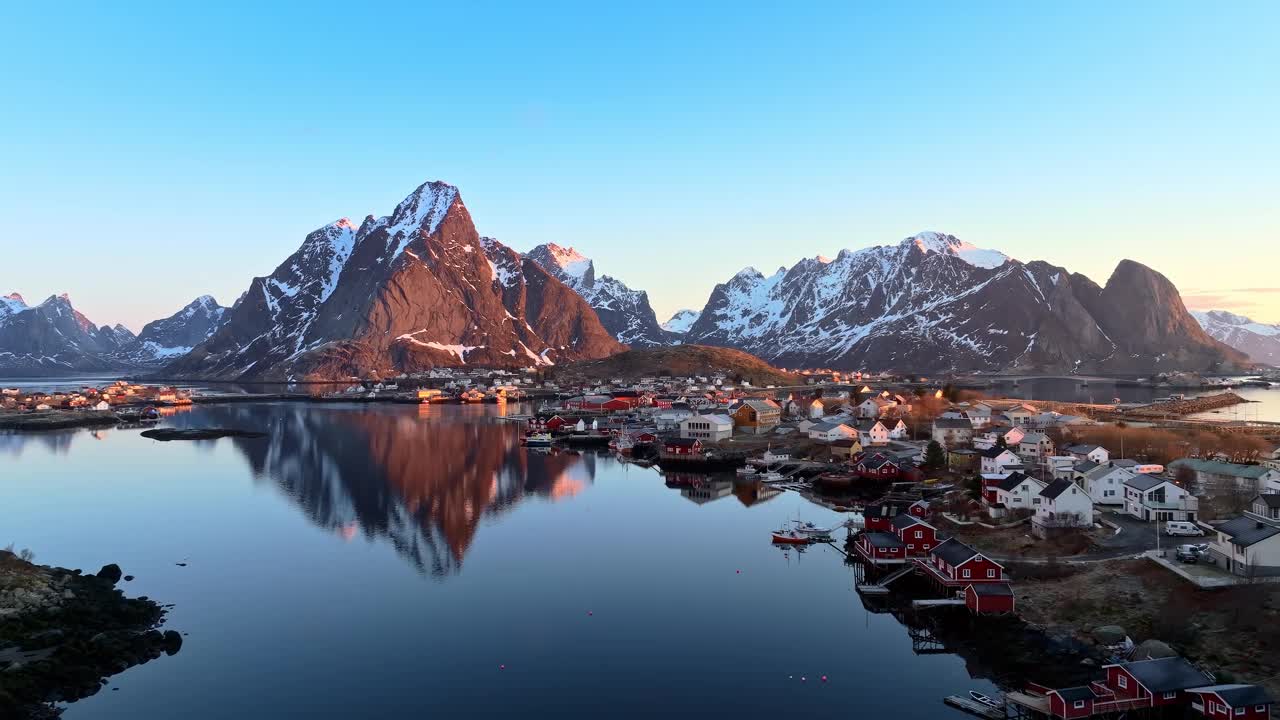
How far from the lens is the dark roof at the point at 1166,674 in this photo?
1512 centimetres

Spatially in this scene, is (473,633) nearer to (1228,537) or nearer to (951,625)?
(951,625)

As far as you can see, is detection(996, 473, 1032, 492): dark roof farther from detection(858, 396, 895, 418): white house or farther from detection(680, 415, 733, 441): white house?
detection(858, 396, 895, 418): white house

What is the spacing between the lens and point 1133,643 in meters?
18.2

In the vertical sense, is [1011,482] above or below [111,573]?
above

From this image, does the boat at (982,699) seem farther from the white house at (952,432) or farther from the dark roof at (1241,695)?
the white house at (952,432)

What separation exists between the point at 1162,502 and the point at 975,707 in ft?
50.7

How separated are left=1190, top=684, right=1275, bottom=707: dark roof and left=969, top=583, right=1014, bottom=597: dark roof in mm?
6692

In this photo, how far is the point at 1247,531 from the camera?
21.4m

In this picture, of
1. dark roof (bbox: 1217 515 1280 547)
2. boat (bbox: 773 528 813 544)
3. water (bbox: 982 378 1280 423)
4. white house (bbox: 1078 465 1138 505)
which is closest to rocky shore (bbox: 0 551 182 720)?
boat (bbox: 773 528 813 544)

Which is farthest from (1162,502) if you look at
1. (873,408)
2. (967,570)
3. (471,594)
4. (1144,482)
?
(873,408)

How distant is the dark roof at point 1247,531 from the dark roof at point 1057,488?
547 cm

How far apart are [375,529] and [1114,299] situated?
19621 cm

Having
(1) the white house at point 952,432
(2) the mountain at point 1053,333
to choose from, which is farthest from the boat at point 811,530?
(2) the mountain at point 1053,333

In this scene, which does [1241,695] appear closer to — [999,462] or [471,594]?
[471,594]
